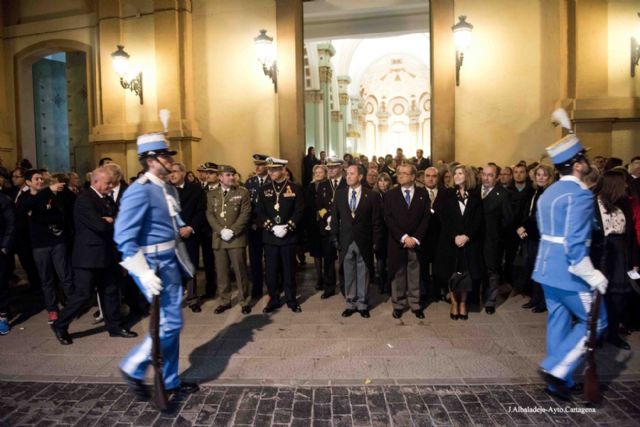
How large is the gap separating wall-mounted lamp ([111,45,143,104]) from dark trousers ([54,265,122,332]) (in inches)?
238

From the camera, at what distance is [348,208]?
20.8ft

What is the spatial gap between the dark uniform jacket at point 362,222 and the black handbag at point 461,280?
43.4 inches

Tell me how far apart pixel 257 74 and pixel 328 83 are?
1042 cm

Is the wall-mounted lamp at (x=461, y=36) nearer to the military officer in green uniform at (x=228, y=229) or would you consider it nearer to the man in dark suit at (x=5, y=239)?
the military officer in green uniform at (x=228, y=229)

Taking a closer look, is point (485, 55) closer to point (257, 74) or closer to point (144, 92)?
point (257, 74)

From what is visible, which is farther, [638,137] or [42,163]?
[42,163]

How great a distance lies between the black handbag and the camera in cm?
592

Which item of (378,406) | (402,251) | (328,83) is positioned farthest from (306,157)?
(328,83)

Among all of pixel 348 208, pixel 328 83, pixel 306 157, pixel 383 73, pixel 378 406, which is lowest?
pixel 378 406

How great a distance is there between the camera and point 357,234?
6242 millimetres

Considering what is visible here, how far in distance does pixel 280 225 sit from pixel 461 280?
7.99ft

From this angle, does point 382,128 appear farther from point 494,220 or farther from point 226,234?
point 226,234

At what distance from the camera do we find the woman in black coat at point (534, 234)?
6262 mm

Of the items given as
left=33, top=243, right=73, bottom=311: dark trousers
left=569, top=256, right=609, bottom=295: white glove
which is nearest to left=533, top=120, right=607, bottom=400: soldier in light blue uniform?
left=569, top=256, right=609, bottom=295: white glove
